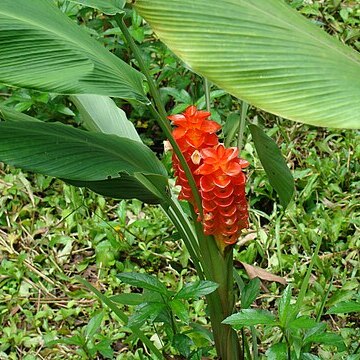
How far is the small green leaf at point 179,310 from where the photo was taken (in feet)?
5.61

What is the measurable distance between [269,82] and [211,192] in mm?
493

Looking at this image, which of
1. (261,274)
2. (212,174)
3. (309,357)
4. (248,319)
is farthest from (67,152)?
(261,274)

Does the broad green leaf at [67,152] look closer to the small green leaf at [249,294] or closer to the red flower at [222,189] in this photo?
the red flower at [222,189]

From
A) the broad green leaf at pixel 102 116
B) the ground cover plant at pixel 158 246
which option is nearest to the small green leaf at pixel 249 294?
the ground cover plant at pixel 158 246

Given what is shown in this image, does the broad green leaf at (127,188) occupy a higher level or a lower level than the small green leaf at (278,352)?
higher

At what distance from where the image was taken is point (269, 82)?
131cm

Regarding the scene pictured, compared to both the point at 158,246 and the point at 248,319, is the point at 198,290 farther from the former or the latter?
the point at 158,246

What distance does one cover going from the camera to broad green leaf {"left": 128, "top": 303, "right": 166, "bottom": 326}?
1.72 metres

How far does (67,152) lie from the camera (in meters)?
1.74

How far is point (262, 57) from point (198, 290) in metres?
0.62

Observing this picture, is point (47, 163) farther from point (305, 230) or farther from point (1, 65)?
point (305, 230)

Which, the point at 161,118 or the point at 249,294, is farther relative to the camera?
the point at 249,294

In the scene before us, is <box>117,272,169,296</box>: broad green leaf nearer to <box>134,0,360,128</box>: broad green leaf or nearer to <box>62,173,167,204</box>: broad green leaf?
<box>62,173,167,204</box>: broad green leaf

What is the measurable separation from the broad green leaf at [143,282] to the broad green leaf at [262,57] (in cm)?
62
